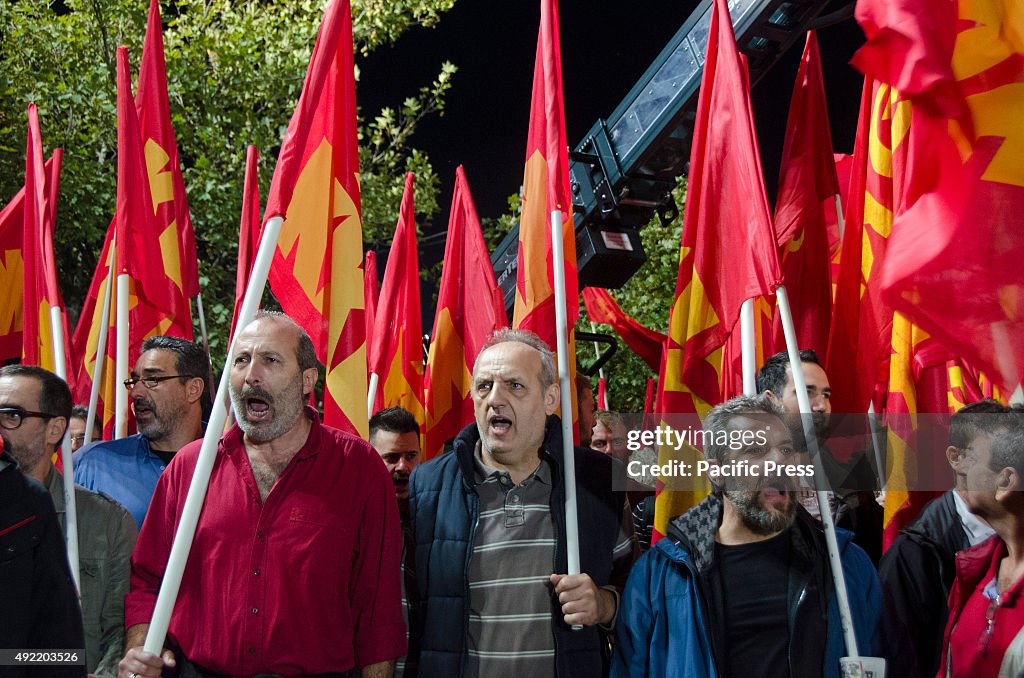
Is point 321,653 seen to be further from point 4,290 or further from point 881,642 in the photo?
point 4,290

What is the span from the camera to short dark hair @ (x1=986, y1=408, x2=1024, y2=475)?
11.3 feet

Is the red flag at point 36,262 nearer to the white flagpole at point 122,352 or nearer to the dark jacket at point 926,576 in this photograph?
the white flagpole at point 122,352

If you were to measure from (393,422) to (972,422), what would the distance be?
2.92m

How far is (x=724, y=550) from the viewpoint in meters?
3.51

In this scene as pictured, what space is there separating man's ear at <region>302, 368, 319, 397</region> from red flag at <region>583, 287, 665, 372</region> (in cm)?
626

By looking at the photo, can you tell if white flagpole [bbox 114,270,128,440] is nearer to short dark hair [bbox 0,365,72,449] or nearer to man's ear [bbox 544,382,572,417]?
short dark hair [bbox 0,365,72,449]

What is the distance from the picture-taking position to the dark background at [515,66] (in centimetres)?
2130

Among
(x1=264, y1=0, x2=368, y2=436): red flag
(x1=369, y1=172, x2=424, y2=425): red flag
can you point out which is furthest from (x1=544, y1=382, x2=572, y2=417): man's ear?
(x1=369, y1=172, x2=424, y2=425): red flag

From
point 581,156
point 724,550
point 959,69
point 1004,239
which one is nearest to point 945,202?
point 1004,239

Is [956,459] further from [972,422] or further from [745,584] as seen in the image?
[745,584]

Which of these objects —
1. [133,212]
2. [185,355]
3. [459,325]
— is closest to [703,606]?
[185,355]

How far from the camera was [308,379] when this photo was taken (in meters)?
3.71

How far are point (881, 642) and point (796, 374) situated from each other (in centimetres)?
93

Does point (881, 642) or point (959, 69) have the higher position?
point (959, 69)
